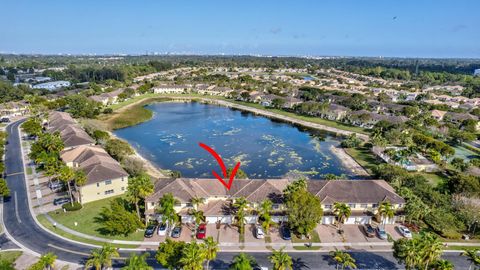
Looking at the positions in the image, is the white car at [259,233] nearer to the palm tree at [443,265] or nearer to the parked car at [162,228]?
the parked car at [162,228]

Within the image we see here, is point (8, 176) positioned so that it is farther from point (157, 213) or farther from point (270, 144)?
point (270, 144)

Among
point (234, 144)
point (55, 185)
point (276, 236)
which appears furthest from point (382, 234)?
point (55, 185)

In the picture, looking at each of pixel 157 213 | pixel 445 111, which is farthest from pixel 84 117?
pixel 445 111

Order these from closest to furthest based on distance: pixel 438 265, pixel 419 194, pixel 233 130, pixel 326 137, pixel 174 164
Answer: pixel 438 265
pixel 419 194
pixel 174 164
pixel 326 137
pixel 233 130

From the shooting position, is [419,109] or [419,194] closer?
[419,194]

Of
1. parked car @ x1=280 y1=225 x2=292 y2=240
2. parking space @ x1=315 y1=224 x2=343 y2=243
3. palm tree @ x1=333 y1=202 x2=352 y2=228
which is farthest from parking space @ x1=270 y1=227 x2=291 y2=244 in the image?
palm tree @ x1=333 y1=202 x2=352 y2=228
